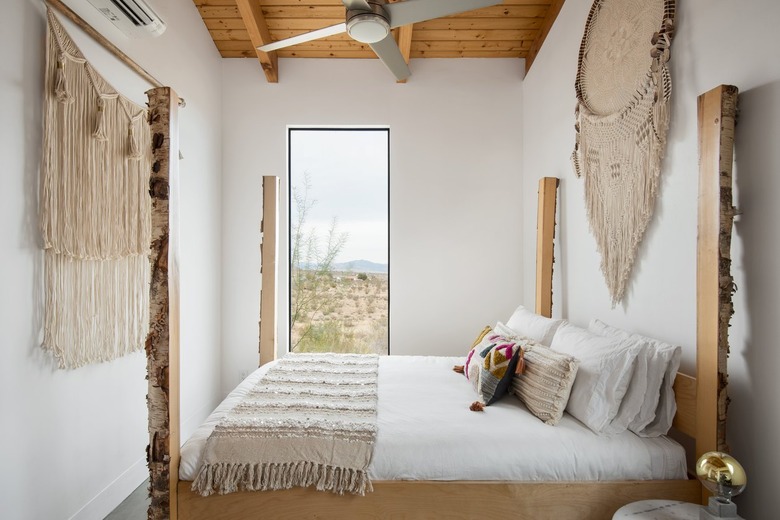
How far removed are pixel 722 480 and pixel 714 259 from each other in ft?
2.12

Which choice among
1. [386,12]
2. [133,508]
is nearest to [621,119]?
[386,12]

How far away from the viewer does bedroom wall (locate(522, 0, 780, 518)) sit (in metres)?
1.32

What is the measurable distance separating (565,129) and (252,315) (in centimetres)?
286

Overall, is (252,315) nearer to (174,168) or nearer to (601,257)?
(174,168)

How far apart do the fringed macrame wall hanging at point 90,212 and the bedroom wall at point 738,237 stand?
99.7 inches

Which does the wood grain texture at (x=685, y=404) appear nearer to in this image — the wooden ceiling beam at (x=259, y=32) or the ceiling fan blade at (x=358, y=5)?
the ceiling fan blade at (x=358, y=5)

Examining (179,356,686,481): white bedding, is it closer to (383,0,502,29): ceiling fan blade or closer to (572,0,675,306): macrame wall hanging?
(572,0,675,306): macrame wall hanging

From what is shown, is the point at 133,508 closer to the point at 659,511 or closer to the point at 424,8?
the point at 659,511

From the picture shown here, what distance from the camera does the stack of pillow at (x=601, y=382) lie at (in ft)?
5.32

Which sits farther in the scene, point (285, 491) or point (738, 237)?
point (285, 491)

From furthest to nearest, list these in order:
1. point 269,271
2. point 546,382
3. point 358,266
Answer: point 358,266, point 269,271, point 546,382

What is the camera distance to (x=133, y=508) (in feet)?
7.48

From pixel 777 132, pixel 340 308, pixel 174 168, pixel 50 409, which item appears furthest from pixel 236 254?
pixel 777 132

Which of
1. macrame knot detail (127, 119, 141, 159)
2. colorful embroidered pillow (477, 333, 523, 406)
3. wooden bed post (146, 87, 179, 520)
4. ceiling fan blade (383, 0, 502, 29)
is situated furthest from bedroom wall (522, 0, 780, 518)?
macrame knot detail (127, 119, 141, 159)
